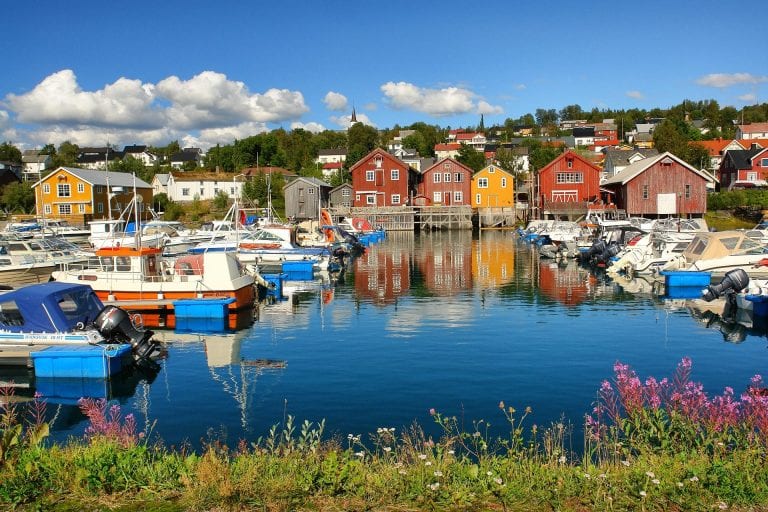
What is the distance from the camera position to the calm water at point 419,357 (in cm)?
1566

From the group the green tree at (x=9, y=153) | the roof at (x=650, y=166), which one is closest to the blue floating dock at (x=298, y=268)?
the roof at (x=650, y=166)

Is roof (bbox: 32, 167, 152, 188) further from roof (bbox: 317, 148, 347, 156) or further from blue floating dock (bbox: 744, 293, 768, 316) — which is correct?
blue floating dock (bbox: 744, 293, 768, 316)

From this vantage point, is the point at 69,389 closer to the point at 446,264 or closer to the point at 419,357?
the point at 419,357

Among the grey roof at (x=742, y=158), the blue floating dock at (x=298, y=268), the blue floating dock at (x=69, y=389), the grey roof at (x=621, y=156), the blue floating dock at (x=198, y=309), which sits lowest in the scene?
the blue floating dock at (x=69, y=389)

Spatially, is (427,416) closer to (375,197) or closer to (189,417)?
(189,417)

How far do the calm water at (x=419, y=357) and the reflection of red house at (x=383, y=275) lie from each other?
0.35 meters

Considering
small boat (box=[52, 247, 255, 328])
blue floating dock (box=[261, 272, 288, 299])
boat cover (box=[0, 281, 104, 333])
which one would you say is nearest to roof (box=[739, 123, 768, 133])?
blue floating dock (box=[261, 272, 288, 299])

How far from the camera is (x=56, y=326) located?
19.9 metres

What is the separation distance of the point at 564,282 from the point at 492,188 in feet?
168

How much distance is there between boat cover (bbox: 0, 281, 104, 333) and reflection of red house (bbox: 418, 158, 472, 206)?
230ft

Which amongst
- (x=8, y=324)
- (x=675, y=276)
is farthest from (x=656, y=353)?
(x=8, y=324)

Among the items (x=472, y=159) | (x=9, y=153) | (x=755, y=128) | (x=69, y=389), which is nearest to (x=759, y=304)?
(x=69, y=389)

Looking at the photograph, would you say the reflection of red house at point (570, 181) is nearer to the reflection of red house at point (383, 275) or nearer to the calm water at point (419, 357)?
the reflection of red house at point (383, 275)

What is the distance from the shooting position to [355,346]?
22781mm
